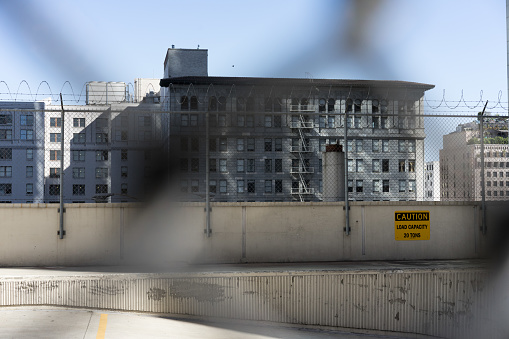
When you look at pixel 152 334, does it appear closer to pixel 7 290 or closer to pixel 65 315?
pixel 65 315

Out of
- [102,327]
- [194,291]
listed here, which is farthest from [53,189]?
[102,327]

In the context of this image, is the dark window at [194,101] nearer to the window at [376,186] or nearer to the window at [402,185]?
the window at [402,185]

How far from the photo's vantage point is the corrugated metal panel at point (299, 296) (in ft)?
17.9

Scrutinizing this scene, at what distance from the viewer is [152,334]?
4457 millimetres

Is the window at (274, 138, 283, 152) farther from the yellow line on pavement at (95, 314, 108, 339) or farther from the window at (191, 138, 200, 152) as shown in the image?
the yellow line on pavement at (95, 314, 108, 339)

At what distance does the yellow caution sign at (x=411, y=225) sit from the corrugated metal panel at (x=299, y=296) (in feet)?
4.29

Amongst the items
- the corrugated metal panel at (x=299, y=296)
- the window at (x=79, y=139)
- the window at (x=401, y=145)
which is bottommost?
the corrugated metal panel at (x=299, y=296)

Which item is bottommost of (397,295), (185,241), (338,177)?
(397,295)

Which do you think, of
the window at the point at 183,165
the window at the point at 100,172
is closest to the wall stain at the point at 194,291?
the window at the point at 100,172

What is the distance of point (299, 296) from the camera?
5.90m

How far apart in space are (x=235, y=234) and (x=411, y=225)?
2488 mm

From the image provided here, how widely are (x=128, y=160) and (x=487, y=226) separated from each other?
6.44 metres

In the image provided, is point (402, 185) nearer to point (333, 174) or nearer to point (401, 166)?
point (401, 166)

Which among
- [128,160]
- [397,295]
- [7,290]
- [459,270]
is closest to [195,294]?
[7,290]
